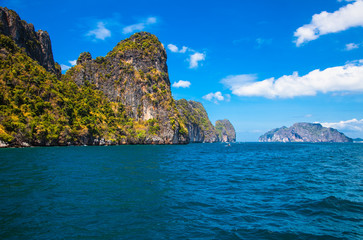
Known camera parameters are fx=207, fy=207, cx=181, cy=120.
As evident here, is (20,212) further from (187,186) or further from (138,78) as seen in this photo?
(138,78)

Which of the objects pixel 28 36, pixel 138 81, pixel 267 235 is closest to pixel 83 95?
pixel 138 81

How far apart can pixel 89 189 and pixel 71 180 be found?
4.08m

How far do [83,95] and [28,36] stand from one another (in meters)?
40.2

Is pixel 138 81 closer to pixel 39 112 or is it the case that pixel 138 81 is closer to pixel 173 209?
pixel 39 112

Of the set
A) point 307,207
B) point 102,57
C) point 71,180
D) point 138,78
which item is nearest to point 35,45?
point 102,57

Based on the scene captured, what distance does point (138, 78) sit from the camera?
144125mm

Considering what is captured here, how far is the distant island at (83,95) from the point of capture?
6777 centimetres

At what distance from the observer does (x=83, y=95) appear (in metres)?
115

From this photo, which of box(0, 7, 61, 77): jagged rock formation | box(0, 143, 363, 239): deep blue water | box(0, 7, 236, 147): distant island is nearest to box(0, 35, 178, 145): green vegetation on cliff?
box(0, 7, 236, 147): distant island

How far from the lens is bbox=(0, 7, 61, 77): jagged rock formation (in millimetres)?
92356

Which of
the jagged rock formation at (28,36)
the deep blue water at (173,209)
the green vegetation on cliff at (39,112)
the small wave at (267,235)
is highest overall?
the jagged rock formation at (28,36)

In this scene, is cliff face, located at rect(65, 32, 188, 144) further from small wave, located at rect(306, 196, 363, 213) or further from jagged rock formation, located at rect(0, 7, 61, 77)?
small wave, located at rect(306, 196, 363, 213)

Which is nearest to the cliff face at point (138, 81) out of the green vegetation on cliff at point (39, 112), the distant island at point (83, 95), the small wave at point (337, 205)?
the distant island at point (83, 95)

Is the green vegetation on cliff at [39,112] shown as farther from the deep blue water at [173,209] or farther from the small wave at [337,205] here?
the small wave at [337,205]
